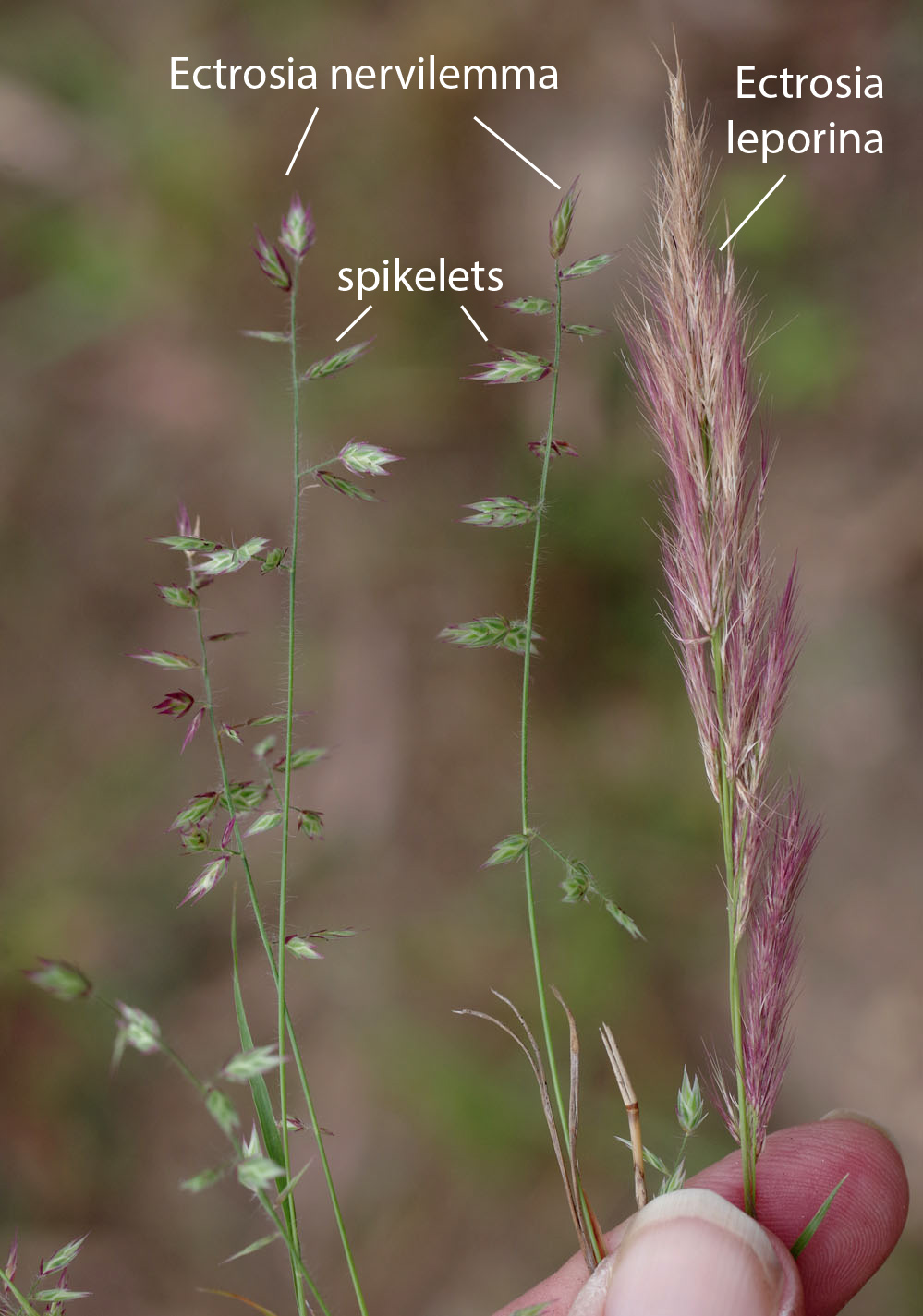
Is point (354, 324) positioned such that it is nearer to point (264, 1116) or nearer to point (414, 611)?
point (414, 611)

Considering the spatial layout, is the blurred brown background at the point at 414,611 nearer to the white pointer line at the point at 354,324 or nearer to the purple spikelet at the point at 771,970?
the white pointer line at the point at 354,324

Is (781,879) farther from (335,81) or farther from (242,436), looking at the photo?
(335,81)

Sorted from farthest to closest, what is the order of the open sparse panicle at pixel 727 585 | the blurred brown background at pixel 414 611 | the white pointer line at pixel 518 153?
the white pointer line at pixel 518 153 → the blurred brown background at pixel 414 611 → the open sparse panicle at pixel 727 585

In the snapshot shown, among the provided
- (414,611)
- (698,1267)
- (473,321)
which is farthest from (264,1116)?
(473,321)

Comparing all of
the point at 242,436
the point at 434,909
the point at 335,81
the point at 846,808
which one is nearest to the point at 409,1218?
the point at 434,909

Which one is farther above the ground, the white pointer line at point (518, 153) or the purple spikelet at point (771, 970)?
the white pointer line at point (518, 153)

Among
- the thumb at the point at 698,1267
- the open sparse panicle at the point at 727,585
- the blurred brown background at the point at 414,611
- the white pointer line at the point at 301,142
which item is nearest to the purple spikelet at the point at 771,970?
the open sparse panicle at the point at 727,585
